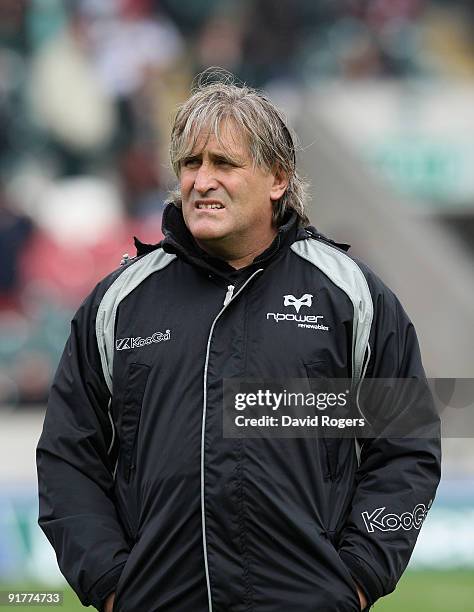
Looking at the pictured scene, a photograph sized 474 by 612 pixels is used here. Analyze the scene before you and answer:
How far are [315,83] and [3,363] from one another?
4.51 metres

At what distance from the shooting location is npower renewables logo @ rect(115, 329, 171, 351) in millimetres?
3031

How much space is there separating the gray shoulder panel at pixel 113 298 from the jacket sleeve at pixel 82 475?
2cm

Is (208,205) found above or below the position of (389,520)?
above

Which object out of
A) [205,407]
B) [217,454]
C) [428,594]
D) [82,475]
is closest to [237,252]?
[205,407]

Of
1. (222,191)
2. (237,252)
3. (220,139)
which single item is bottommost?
(237,252)

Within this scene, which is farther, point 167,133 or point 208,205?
point 167,133

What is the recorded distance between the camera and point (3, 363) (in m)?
10.4

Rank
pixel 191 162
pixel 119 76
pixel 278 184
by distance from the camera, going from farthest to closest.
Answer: pixel 119 76 → pixel 278 184 → pixel 191 162

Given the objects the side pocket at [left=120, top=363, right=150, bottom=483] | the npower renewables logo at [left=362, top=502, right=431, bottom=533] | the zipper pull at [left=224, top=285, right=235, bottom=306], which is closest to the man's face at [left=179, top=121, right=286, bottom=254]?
the zipper pull at [left=224, top=285, right=235, bottom=306]

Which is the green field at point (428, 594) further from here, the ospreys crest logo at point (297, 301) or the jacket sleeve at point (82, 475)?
the ospreys crest logo at point (297, 301)

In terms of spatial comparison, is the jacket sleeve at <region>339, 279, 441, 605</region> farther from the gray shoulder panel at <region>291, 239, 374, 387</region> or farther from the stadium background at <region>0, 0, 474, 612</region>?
the stadium background at <region>0, 0, 474, 612</region>

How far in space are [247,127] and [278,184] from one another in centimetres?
20

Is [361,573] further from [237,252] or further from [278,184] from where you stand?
[278,184]

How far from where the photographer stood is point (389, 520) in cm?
298
